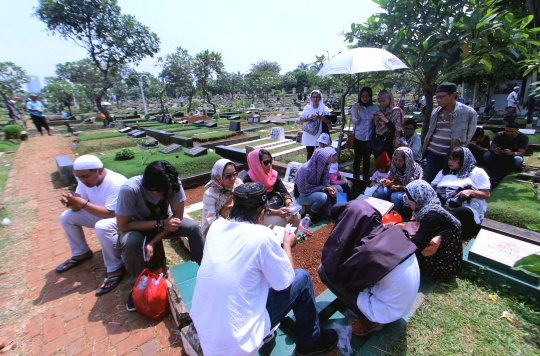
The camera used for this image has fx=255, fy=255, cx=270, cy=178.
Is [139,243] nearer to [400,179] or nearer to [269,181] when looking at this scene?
[269,181]

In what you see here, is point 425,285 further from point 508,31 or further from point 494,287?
point 508,31

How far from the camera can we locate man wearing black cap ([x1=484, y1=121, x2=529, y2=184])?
180 inches

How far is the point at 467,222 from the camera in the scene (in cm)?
303

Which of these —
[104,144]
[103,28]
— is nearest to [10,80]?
[103,28]

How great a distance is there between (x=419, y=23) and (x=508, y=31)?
1.28 m

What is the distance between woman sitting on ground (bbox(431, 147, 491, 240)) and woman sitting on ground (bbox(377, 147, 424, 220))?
Result: 50 cm

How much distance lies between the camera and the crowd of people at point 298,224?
146cm

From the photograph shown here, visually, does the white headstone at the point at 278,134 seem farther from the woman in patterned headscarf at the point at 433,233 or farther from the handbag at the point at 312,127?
the woman in patterned headscarf at the point at 433,233

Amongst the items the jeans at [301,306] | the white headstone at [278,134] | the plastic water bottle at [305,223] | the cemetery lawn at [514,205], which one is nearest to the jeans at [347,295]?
the jeans at [301,306]

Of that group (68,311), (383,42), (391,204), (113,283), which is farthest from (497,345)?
(383,42)

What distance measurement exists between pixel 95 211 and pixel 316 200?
2643mm

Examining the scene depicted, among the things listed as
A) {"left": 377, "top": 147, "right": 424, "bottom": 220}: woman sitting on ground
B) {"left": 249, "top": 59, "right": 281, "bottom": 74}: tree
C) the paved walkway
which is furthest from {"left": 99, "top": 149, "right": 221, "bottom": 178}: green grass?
{"left": 249, "top": 59, "right": 281, "bottom": 74}: tree

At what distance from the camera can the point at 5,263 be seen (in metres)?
3.19

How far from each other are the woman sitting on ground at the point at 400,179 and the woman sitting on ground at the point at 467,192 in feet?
1.64
